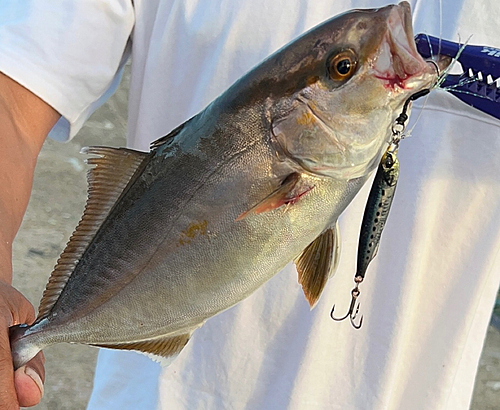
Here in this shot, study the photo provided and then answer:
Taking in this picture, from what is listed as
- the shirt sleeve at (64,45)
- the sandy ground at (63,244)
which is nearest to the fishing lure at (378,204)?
the shirt sleeve at (64,45)

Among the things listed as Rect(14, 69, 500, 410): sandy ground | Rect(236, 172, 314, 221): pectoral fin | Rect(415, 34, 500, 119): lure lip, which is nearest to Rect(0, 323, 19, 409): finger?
Rect(236, 172, 314, 221): pectoral fin

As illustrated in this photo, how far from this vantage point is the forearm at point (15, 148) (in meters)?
0.90

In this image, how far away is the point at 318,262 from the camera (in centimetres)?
72

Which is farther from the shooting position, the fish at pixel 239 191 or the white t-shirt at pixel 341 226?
the white t-shirt at pixel 341 226

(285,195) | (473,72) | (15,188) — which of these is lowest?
(15,188)

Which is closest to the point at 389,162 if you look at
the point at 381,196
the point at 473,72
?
the point at 381,196

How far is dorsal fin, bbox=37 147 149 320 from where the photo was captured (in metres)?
0.74

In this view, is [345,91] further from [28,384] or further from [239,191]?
[28,384]

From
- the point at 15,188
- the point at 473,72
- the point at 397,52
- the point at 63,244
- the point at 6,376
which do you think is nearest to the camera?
the point at 397,52

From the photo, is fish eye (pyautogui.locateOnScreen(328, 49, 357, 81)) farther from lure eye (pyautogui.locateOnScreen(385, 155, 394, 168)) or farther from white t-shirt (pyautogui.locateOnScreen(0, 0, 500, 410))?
white t-shirt (pyautogui.locateOnScreen(0, 0, 500, 410))

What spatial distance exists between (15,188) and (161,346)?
39 centimetres

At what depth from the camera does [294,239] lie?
2.25ft

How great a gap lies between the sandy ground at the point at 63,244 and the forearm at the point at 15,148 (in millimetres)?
1321

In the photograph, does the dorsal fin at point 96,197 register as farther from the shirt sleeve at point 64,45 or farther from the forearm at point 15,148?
the shirt sleeve at point 64,45
